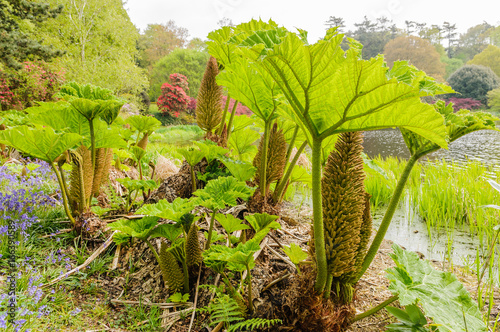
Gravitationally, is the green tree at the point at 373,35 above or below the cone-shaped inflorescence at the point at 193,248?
above

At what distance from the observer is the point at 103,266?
1.31m

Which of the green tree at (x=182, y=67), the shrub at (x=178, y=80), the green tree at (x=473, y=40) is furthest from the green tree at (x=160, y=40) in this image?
the green tree at (x=473, y=40)

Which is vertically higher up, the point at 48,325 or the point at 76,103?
the point at 76,103

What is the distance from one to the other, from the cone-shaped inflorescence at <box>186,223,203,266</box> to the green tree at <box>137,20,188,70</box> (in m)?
29.5

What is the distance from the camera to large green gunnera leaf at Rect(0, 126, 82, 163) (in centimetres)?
113

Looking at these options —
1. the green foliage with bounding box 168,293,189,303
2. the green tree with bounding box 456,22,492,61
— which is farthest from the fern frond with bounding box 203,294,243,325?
the green tree with bounding box 456,22,492,61

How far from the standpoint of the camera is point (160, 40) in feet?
94.0

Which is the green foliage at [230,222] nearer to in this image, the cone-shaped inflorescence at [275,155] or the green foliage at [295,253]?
the green foliage at [295,253]

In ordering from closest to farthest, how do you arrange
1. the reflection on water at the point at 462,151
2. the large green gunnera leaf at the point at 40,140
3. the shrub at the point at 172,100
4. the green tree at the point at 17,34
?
the large green gunnera leaf at the point at 40,140 < the reflection on water at the point at 462,151 < the green tree at the point at 17,34 < the shrub at the point at 172,100

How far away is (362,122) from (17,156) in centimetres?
401

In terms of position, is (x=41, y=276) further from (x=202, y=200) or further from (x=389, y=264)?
(x=389, y=264)

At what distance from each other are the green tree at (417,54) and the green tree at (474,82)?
3748 millimetres

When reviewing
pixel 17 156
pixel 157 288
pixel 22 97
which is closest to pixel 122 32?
pixel 22 97

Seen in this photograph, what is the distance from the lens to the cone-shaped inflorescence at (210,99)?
147cm
